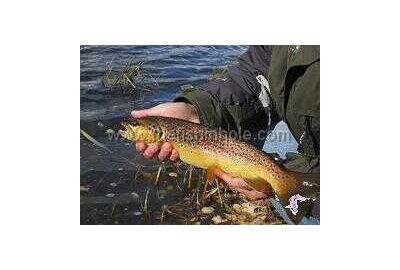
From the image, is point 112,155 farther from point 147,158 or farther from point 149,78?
point 149,78

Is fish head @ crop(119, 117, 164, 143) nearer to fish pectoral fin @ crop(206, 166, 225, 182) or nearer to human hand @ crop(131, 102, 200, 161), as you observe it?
human hand @ crop(131, 102, 200, 161)

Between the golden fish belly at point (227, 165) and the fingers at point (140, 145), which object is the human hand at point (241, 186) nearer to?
the golden fish belly at point (227, 165)

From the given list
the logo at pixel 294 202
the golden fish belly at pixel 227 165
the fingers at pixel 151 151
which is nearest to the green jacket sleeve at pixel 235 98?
the golden fish belly at pixel 227 165

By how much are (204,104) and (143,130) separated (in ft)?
1.25

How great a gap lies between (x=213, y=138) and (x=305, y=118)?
1.76 ft

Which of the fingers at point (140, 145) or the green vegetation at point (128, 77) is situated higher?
the green vegetation at point (128, 77)

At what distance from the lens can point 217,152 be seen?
3.56 meters

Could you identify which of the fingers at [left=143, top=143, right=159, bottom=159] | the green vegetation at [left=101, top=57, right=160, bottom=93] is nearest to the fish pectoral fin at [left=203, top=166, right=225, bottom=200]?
the fingers at [left=143, top=143, right=159, bottom=159]

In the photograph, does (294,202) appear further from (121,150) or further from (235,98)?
(121,150)

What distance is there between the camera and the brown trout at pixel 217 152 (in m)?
3.54

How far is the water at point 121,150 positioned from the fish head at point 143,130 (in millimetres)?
52

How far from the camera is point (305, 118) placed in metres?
3.59

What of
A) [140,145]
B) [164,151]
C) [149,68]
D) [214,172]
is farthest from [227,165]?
[149,68]
